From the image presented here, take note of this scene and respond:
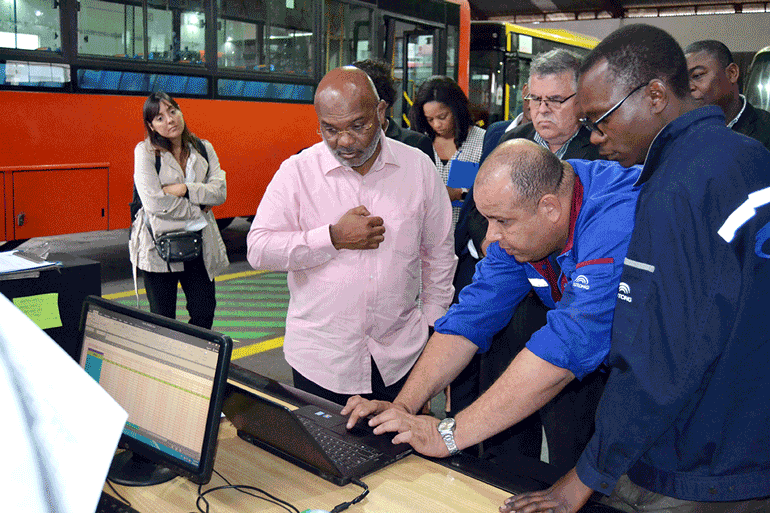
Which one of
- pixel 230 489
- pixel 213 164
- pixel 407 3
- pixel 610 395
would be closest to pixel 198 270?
pixel 213 164

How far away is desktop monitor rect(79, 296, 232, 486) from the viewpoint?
59.6 inches

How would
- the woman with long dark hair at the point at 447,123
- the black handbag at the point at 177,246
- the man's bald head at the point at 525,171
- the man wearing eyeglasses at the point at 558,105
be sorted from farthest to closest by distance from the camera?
the woman with long dark hair at the point at 447,123
the black handbag at the point at 177,246
the man wearing eyeglasses at the point at 558,105
the man's bald head at the point at 525,171

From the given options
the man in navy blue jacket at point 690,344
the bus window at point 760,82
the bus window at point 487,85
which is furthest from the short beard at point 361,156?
the bus window at point 487,85

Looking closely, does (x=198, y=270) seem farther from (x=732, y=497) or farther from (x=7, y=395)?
(x=7, y=395)

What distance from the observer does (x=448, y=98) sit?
4.29 meters

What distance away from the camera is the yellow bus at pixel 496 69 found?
11.6 m

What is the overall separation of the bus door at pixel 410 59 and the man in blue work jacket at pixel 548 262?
23.5 ft

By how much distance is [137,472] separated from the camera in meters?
1.70

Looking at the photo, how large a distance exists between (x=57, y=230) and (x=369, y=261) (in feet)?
15.0

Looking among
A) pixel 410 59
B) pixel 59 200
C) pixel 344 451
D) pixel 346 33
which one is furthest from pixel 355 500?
pixel 410 59

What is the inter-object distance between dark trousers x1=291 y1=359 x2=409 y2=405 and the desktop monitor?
79cm

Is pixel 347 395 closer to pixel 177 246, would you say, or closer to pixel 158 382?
pixel 158 382

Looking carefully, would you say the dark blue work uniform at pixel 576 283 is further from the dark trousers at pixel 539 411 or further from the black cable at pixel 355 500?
the black cable at pixel 355 500

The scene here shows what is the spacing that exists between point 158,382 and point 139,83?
216 inches
